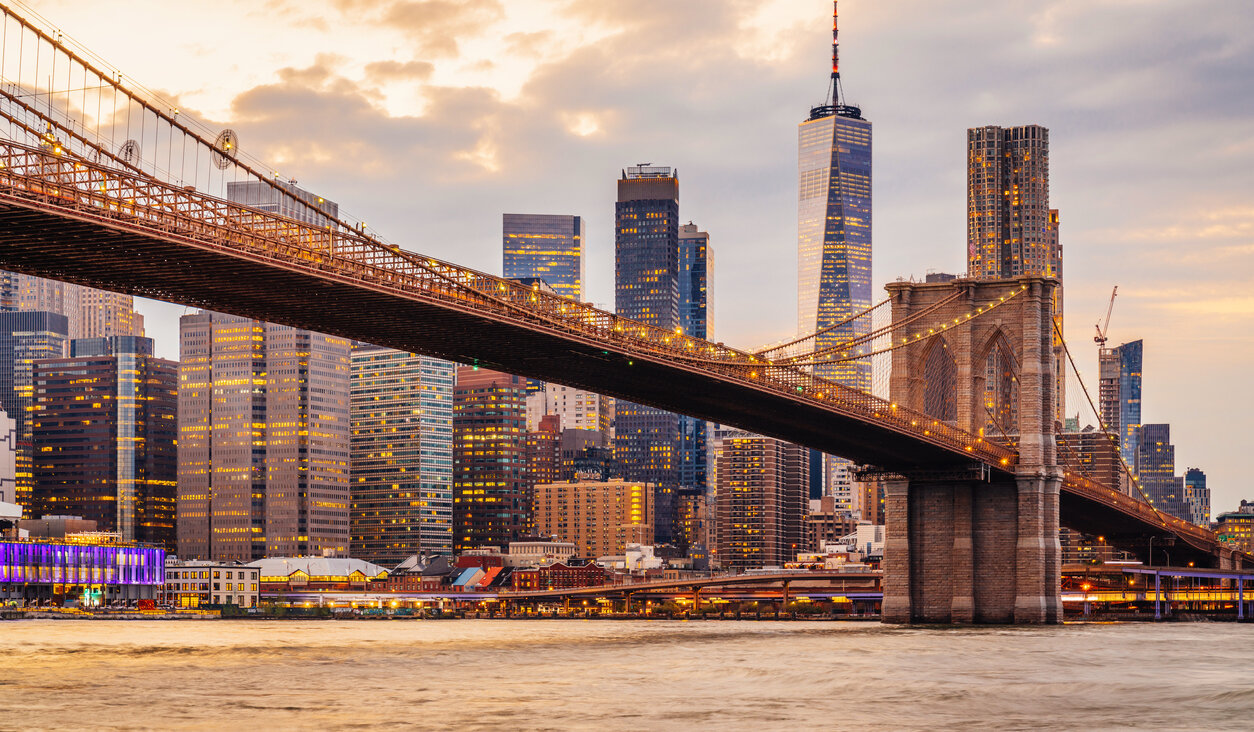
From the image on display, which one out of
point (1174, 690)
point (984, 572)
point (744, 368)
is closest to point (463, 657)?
point (744, 368)

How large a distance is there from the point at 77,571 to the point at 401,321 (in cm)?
9839

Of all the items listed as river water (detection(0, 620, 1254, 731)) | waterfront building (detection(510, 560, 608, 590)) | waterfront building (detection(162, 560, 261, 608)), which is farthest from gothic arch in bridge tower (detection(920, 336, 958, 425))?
waterfront building (detection(162, 560, 261, 608))

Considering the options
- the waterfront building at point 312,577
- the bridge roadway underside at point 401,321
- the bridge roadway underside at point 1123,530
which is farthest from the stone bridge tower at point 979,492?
the waterfront building at point 312,577

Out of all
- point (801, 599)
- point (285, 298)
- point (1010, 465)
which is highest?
point (285, 298)

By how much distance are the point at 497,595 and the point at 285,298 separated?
345 ft

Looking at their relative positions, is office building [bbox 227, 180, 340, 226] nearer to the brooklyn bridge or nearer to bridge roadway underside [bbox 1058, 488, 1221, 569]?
the brooklyn bridge

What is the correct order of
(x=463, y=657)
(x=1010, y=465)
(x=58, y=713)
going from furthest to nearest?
(x=1010, y=465) < (x=463, y=657) < (x=58, y=713)

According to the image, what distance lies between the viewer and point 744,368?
2702 inches

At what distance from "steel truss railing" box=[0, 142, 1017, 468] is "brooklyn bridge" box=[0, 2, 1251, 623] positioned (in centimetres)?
9

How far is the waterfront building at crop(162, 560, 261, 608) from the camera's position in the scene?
164375 millimetres

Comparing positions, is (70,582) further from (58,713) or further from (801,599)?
(58,713)

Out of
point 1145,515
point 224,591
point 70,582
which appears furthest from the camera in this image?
point 224,591

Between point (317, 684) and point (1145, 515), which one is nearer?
point (317, 684)

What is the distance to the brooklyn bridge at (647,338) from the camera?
43.3 m
